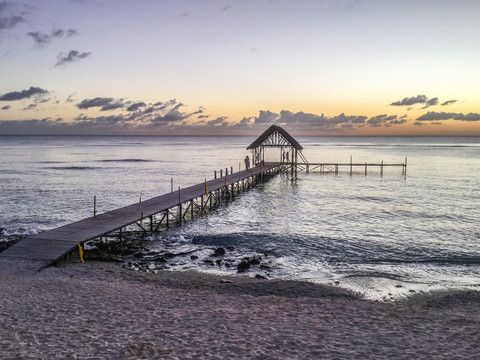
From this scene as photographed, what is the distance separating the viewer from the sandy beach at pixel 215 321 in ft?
25.7

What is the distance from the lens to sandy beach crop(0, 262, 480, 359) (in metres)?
7.85

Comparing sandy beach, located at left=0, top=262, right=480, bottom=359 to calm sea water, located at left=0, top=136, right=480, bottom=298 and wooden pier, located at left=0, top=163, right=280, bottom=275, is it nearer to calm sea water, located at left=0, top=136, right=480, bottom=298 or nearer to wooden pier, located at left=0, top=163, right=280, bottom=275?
wooden pier, located at left=0, top=163, right=280, bottom=275

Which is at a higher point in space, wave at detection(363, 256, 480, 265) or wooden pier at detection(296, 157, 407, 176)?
wooden pier at detection(296, 157, 407, 176)

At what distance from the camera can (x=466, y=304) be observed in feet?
36.5

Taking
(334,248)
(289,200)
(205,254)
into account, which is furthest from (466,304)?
(289,200)

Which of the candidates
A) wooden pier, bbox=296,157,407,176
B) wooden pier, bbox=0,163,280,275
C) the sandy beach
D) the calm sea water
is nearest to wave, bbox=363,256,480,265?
the calm sea water

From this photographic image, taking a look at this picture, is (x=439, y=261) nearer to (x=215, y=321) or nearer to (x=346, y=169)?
(x=215, y=321)

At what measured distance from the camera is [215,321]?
9375 millimetres

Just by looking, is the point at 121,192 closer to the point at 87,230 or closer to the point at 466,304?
the point at 87,230

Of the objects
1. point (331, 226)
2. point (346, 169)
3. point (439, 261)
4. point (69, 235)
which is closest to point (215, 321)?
point (69, 235)

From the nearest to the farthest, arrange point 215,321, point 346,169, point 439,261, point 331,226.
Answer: point 215,321, point 439,261, point 331,226, point 346,169

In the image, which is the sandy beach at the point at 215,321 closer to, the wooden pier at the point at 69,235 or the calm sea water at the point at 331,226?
the wooden pier at the point at 69,235

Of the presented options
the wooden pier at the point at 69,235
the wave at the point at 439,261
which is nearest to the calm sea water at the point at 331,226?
the wave at the point at 439,261

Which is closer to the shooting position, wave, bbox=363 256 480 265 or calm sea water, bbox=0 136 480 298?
calm sea water, bbox=0 136 480 298
